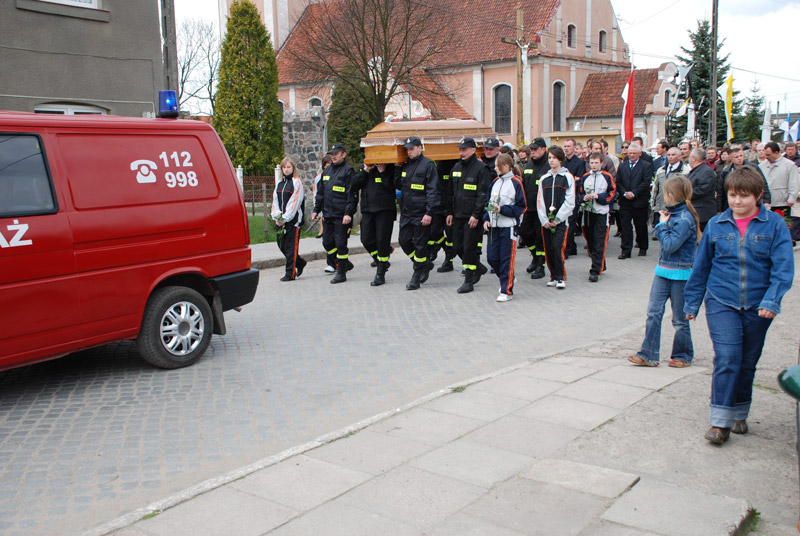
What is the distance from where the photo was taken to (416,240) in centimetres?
1101

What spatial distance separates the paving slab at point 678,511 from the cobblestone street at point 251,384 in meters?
2.26

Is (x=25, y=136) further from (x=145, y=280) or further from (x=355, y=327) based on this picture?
(x=355, y=327)

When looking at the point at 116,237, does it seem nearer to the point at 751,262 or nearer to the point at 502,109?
the point at 751,262

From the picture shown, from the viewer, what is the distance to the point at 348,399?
19.8ft

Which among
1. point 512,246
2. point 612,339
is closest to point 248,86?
point 512,246

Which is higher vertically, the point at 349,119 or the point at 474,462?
the point at 349,119

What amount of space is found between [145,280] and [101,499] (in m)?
2.59

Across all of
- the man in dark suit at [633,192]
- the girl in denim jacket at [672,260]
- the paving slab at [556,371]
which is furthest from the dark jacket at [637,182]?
the paving slab at [556,371]

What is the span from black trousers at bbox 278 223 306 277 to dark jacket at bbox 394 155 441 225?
182 cm

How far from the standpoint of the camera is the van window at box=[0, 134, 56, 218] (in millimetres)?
5598

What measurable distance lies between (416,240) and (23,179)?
6.15 metres

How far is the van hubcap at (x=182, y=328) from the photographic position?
6.74 meters

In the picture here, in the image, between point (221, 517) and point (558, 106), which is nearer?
point (221, 517)

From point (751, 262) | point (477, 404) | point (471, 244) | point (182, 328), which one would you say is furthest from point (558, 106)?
point (751, 262)
